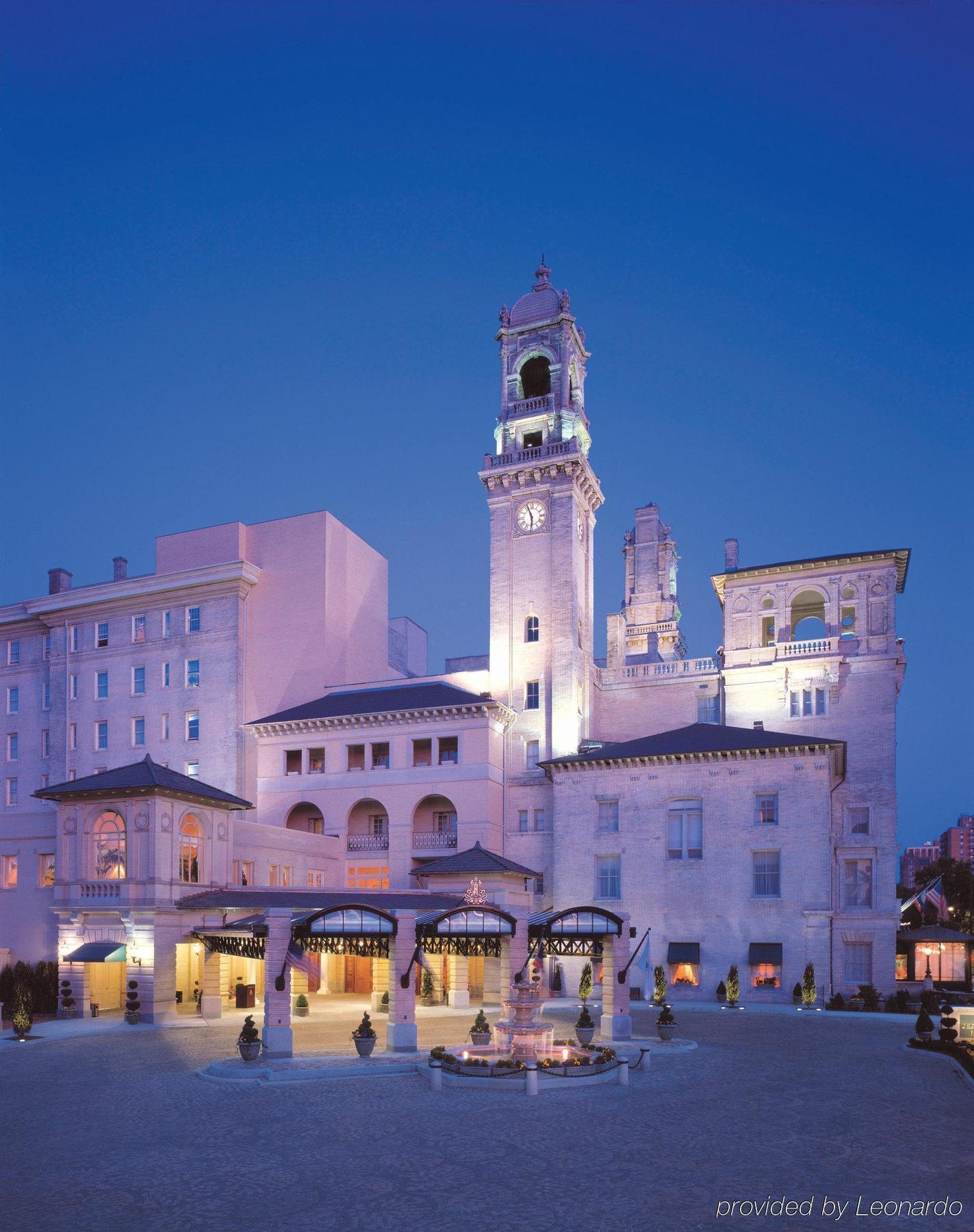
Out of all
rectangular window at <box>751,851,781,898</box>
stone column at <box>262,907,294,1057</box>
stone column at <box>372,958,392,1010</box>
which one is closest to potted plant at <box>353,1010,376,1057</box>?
stone column at <box>262,907,294,1057</box>

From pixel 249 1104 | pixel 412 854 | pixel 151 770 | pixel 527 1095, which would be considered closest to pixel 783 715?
pixel 412 854

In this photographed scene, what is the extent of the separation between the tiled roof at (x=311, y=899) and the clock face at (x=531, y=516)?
24347 mm

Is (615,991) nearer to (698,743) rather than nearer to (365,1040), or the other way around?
(365,1040)

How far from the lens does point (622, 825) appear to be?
185 feet

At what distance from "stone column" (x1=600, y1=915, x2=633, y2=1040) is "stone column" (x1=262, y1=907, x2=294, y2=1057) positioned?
409 inches

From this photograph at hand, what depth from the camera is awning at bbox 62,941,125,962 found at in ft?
139

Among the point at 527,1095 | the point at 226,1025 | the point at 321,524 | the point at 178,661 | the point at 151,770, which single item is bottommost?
the point at 226,1025

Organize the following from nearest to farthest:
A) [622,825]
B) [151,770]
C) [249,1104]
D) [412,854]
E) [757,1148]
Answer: [757,1148], [249,1104], [151,770], [622,825], [412,854]

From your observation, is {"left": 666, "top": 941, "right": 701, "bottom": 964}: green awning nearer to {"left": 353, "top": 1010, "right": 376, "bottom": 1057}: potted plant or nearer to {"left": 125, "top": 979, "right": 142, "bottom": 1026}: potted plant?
{"left": 125, "top": 979, "right": 142, "bottom": 1026}: potted plant

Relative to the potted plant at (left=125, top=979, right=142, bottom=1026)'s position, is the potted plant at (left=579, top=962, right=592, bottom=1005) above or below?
below

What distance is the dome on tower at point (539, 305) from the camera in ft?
231

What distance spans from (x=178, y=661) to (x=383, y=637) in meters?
16.0

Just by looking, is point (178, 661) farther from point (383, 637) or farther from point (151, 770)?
point (151, 770)

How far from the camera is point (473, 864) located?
5272cm
